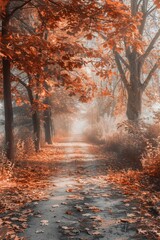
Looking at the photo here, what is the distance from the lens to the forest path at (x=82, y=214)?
5090 mm

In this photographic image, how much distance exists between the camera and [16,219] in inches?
229

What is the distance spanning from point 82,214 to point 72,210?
1.16 feet

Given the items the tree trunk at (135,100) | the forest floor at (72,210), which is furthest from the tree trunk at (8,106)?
the tree trunk at (135,100)

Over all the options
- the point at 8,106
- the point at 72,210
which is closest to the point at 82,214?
the point at 72,210

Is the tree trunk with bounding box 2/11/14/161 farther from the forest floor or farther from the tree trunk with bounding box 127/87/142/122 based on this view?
the tree trunk with bounding box 127/87/142/122

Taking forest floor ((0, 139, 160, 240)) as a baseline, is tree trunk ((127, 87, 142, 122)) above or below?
above

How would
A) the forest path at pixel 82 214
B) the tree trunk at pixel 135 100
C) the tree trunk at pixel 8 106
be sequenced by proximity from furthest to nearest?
the tree trunk at pixel 135 100 → the tree trunk at pixel 8 106 → the forest path at pixel 82 214

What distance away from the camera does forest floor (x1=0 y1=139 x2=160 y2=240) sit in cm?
513

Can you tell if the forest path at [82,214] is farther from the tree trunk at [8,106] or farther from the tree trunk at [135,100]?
the tree trunk at [135,100]

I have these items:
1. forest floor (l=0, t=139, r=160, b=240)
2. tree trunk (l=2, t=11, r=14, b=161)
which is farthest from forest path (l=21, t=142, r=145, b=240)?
tree trunk (l=2, t=11, r=14, b=161)

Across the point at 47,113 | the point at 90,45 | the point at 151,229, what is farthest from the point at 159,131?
the point at 47,113

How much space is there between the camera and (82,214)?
620cm

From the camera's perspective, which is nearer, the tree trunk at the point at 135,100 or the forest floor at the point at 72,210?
the forest floor at the point at 72,210

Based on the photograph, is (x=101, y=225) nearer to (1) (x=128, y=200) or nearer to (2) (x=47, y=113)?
(1) (x=128, y=200)
